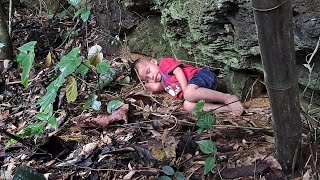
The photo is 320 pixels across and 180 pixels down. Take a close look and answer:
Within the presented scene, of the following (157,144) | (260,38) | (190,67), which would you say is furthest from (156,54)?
(260,38)

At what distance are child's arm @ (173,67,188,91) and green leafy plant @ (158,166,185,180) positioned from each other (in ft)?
3.79

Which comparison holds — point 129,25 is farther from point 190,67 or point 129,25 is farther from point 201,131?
point 201,131

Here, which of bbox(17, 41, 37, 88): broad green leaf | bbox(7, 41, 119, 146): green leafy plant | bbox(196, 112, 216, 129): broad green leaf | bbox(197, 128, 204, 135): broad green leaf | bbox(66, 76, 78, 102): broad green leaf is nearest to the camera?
bbox(196, 112, 216, 129): broad green leaf

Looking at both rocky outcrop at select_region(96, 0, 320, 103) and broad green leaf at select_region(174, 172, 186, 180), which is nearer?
broad green leaf at select_region(174, 172, 186, 180)

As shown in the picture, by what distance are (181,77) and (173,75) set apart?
84 mm

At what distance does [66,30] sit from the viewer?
4.70 m

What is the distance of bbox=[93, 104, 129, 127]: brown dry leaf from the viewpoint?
280 cm

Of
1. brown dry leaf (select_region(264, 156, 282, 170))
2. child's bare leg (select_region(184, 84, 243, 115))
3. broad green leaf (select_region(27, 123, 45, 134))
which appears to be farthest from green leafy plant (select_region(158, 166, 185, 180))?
child's bare leg (select_region(184, 84, 243, 115))

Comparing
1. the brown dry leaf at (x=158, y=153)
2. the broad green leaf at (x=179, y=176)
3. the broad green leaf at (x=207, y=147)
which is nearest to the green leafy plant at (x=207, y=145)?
the broad green leaf at (x=207, y=147)

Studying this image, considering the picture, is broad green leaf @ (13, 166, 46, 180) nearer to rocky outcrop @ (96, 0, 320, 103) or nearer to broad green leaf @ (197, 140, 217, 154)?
broad green leaf @ (197, 140, 217, 154)

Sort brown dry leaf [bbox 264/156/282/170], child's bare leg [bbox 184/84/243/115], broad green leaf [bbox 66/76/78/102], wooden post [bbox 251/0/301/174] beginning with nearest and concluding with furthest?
1. wooden post [bbox 251/0/301/174]
2. brown dry leaf [bbox 264/156/282/170]
3. broad green leaf [bbox 66/76/78/102]
4. child's bare leg [bbox 184/84/243/115]

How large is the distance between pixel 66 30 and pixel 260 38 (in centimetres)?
343

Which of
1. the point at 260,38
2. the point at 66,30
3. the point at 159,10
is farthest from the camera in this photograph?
the point at 66,30

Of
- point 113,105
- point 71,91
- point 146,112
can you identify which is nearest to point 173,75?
point 146,112
